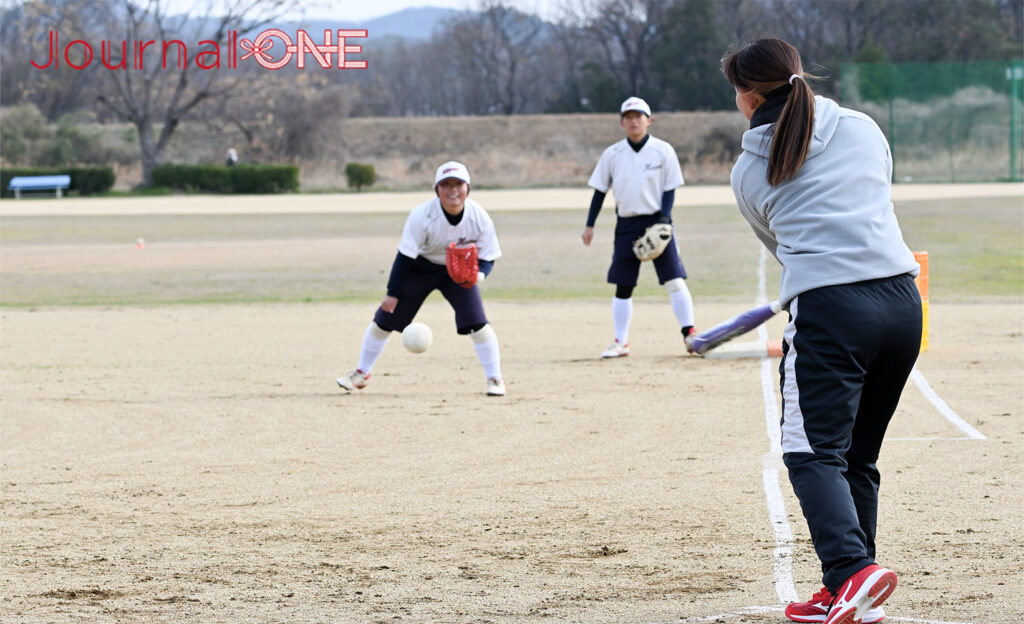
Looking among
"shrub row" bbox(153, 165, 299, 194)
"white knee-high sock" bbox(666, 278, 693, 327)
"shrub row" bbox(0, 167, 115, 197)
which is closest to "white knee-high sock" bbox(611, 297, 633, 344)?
"white knee-high sock" bbox(666, 278, 693, 327)

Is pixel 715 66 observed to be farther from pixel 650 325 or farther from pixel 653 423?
pixel 653 423

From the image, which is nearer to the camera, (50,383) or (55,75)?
(50,383)

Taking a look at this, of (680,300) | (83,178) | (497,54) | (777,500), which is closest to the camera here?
(777,500)

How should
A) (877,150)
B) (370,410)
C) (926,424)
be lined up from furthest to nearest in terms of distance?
(370,410), (926,424), (877,150)

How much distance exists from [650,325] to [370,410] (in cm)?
512

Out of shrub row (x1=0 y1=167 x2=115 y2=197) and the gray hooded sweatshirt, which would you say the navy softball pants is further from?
shrub row (x1=0 y1=167 x2=115 y2=197)

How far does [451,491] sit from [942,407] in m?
3.86

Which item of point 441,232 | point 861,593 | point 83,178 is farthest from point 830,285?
point 83,178

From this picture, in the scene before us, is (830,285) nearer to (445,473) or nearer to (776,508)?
(776,508)

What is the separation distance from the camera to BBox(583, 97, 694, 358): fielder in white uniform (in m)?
10.4

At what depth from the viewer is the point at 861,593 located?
3541 mm

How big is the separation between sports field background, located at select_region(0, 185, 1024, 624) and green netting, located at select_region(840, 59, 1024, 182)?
2732 centimetres

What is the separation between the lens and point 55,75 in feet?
233

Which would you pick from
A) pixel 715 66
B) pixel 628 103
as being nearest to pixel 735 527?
pixel 628 103
